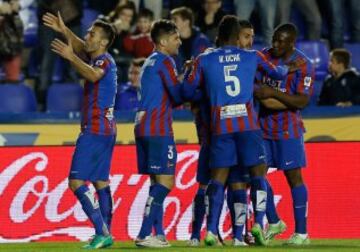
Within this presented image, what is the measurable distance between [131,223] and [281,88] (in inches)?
94.4

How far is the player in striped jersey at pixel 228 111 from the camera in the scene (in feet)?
39.1

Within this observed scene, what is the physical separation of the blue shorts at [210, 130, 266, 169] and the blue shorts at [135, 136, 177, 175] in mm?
393

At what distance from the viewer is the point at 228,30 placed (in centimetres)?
1199

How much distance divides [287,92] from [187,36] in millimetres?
4762

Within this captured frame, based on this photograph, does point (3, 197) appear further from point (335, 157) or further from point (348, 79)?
point (348, 79)

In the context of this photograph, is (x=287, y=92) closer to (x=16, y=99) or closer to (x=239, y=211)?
(x=239, y=211)

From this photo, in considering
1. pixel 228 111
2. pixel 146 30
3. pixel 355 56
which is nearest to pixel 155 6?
pixel 146 30

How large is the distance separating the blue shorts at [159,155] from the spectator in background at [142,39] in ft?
17.6

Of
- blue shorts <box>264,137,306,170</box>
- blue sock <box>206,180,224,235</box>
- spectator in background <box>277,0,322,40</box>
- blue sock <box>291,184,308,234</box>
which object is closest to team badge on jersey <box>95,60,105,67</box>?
blue sock <box>206,180,224,235</box>

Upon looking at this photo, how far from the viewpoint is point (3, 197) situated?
14.0 metres

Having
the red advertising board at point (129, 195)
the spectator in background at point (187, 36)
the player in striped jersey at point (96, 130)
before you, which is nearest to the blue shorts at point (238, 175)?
the player in striped jersey at point (96, 130)

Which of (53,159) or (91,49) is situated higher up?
(91,49)

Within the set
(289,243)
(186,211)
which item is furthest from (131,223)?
(289,243)

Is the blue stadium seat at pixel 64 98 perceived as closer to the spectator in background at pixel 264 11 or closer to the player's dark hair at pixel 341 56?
the spectator in background at pixel 264 11
